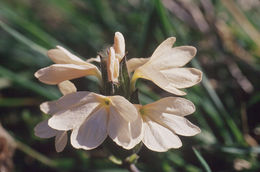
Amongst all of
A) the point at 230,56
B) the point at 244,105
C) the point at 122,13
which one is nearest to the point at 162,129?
the point at 244,105

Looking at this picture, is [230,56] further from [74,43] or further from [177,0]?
[74,43]

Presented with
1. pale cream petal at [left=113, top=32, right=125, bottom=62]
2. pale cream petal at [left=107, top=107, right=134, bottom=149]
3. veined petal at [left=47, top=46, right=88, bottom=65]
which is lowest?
pale cream petal at [left=107, top=107, right=134, bottom=149]

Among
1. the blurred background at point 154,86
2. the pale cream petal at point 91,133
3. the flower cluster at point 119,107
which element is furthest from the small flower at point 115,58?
the blurred background at point 154,86

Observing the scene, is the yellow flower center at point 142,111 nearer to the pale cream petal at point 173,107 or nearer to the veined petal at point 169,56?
the pale cream petal at point 173,107

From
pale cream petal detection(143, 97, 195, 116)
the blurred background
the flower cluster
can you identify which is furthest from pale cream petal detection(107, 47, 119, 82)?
the blurred background

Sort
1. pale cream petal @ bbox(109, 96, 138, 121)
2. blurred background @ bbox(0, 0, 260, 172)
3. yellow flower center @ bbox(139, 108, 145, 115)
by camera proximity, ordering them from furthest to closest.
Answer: blurred background @ bbox(0, 0, 260, 172), yellow flower center @ bbox(139, 108, 145, 115), pale cream petal @ bbox(109, 96, 138, 121)

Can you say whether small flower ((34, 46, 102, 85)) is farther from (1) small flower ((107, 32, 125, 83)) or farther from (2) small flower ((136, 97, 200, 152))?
(2) small flower ((136, 97, 200, 152))
